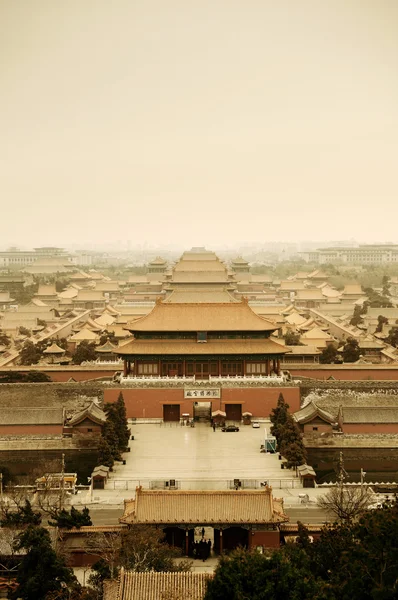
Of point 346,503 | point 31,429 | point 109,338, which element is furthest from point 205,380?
point 109,338

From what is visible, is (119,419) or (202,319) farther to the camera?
(202,319)

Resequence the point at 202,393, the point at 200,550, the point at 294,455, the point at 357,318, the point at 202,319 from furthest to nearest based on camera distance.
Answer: the point at 357,318, the point at 202,319, the point at 202,393, the point at 294,455, the point at 200,550

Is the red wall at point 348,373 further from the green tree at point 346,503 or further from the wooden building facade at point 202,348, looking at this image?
the green tree at point 346,503

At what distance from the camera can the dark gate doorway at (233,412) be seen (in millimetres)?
34219

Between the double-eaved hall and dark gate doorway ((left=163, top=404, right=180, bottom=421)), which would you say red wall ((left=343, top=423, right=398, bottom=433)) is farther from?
dark gate doorway ((left=163, top=404, right=180, bottom=421))

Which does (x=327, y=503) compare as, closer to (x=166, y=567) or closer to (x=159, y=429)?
(x=166, y=567)

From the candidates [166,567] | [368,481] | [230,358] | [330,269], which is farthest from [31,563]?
[330,269]

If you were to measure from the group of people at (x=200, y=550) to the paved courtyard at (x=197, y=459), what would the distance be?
17.8ft

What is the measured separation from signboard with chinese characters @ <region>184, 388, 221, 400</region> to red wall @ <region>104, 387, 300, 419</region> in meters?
0.18

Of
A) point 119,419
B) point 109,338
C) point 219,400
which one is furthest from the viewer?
point 109,338

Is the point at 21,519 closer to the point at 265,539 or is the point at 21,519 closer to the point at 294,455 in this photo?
the point at 265,539

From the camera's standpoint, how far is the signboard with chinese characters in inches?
1336

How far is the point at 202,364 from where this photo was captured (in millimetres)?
35312

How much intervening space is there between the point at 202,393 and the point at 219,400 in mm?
735
